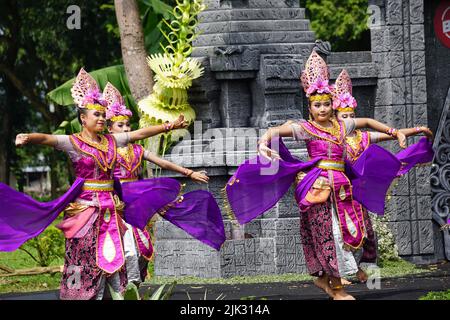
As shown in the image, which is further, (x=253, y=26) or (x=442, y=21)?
(x=442, y=21)

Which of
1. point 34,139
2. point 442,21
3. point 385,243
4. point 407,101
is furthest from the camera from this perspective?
→ point 442,21

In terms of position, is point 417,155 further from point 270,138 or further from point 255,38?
point 255,38

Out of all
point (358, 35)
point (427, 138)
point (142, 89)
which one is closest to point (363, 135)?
point (427, 138)

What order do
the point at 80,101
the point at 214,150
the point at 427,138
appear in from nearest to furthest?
the point at 80,101 → the point at 427,138 → the point at 214,150

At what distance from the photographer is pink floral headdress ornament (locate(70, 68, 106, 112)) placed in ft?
33.8

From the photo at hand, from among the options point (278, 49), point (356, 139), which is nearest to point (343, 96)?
point (356, 139)

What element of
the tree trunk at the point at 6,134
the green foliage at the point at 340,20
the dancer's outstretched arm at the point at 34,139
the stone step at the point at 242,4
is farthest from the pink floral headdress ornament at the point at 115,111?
the tree trunk at the point at 6,134

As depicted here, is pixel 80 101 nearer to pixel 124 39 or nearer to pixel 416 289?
pixel 416 289

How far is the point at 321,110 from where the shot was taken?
1084 centimetres

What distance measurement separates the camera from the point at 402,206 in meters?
14.8

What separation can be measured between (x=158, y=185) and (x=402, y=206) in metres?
4.73

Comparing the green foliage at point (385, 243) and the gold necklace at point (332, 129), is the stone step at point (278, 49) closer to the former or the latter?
the green foliage at point (385, 243)

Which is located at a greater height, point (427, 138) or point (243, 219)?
point (427, 138)

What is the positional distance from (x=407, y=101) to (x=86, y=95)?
567 cm
